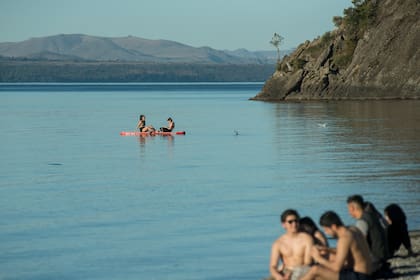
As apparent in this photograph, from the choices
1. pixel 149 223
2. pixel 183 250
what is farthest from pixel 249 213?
pixel 183 250

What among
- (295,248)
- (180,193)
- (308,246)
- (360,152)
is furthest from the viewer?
(360,152)

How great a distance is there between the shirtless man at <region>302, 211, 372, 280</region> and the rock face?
104 metres

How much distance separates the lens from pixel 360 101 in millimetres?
120000

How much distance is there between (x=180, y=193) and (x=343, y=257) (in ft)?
64.9

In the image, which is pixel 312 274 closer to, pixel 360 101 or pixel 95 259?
pixel 95 259

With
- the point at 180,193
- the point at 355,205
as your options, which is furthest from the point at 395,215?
the point at 180,193

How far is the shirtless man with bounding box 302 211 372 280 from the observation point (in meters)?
16.0

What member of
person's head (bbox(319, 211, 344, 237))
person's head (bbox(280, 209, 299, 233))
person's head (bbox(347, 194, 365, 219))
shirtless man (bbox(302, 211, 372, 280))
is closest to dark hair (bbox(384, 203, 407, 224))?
person's head (bbox(347, 194, 365, 219))

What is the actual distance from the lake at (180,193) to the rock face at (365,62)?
2030 inches

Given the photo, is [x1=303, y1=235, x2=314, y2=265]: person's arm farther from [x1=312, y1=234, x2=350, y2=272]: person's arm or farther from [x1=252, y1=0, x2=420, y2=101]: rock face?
[x1=252, y1=0, x2=420, y2=101]: rock face

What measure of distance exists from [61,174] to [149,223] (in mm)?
15556

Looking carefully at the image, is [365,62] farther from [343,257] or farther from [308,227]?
[343,257]

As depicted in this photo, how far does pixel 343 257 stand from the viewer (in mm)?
16047

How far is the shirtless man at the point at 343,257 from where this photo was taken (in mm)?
A: 15992
